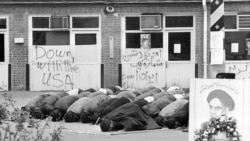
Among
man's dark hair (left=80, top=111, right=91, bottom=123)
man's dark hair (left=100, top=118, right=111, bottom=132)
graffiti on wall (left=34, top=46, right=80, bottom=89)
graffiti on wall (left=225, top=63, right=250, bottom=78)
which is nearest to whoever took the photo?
man's dark hair (left=100, top=118, right=111, bottom=132)

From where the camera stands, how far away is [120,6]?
22891 mm

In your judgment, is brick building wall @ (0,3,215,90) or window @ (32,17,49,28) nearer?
brick building wall @ (0,3,215,90)

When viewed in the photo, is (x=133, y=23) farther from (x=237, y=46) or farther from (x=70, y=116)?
(x=70, y=116)

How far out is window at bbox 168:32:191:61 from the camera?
2286 centimetres

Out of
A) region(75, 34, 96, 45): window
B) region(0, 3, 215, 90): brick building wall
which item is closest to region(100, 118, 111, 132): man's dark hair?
region(0, 3, 215, 90): brick building wall

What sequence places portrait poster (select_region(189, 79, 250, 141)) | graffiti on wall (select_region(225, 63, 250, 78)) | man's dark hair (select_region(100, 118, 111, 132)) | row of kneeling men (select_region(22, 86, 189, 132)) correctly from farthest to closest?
graffiti on wall (select_region(225, 63, 250, 78)), row of kneeling men (select_region(22, 86, 189, 132)), man's dark hair (select_region(100, 118, 111, 132)), portrait poster (select_region(189, 79, 250, 141))

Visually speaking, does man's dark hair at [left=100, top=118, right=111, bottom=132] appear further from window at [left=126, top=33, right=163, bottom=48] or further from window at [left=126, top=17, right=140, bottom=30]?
window at [left=126, top=17, right=140, bottom=30]

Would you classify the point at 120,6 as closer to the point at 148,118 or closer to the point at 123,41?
the point at 123,41

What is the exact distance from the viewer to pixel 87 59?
22.9 metres

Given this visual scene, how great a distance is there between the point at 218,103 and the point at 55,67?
15397mm

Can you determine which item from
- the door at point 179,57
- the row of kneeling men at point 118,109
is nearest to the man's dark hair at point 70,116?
the row of kneeling men at point 118,109

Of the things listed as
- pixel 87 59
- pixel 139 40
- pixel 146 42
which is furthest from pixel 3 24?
pixel 146 42

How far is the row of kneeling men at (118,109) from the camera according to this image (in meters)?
12.4

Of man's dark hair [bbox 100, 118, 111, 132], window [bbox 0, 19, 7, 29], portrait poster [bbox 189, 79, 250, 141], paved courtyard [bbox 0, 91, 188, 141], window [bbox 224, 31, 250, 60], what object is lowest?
paved courtyard [bbox 0, 91, 188, 141]
